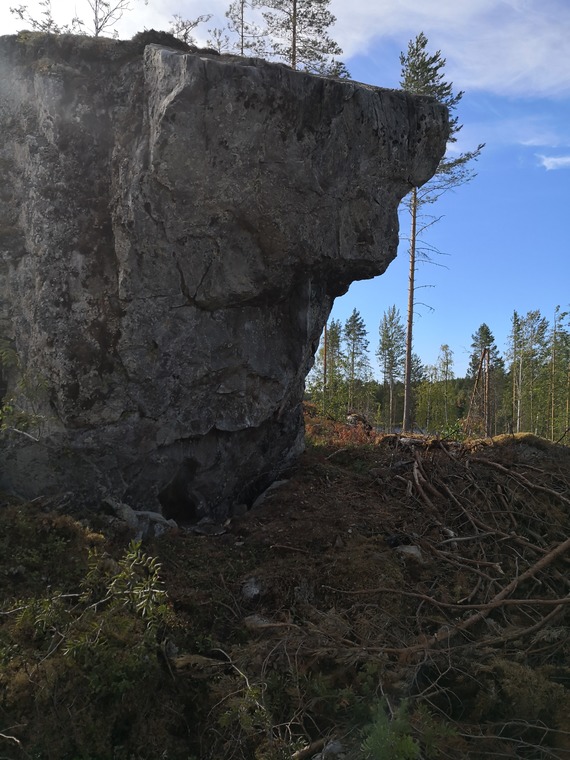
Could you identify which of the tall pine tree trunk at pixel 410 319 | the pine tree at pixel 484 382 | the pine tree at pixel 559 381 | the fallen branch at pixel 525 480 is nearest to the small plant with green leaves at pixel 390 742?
the fallen branch at pixel 525 480

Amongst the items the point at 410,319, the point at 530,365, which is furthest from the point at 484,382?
the point at 530,365

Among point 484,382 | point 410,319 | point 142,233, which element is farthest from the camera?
point 410,319

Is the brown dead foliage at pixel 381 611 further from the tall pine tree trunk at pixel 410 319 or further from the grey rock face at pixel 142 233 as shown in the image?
the tall pine tree trunk at pixel 410 319

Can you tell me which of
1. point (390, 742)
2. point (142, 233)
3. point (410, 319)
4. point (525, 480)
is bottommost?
point (390, 742)

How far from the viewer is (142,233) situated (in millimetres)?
5684

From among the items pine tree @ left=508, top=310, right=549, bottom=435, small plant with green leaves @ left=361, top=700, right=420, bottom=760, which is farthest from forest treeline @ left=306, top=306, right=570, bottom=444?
small plant with green leaves @ left=361, top=700, right=420, bottom=760

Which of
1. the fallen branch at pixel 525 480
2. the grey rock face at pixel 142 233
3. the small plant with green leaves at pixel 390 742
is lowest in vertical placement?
the small plant with green leaves at pixel 390 742

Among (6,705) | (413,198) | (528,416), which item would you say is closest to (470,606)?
(6,705)

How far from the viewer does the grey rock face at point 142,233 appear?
18.5ft

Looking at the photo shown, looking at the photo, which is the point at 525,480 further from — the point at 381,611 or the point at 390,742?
the point at 390,742

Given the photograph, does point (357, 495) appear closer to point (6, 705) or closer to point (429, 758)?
point (429, 758)

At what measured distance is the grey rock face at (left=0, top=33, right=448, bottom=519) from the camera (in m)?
5.64

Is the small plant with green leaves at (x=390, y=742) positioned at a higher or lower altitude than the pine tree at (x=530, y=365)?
lower

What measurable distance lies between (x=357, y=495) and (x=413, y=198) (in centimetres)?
1570
